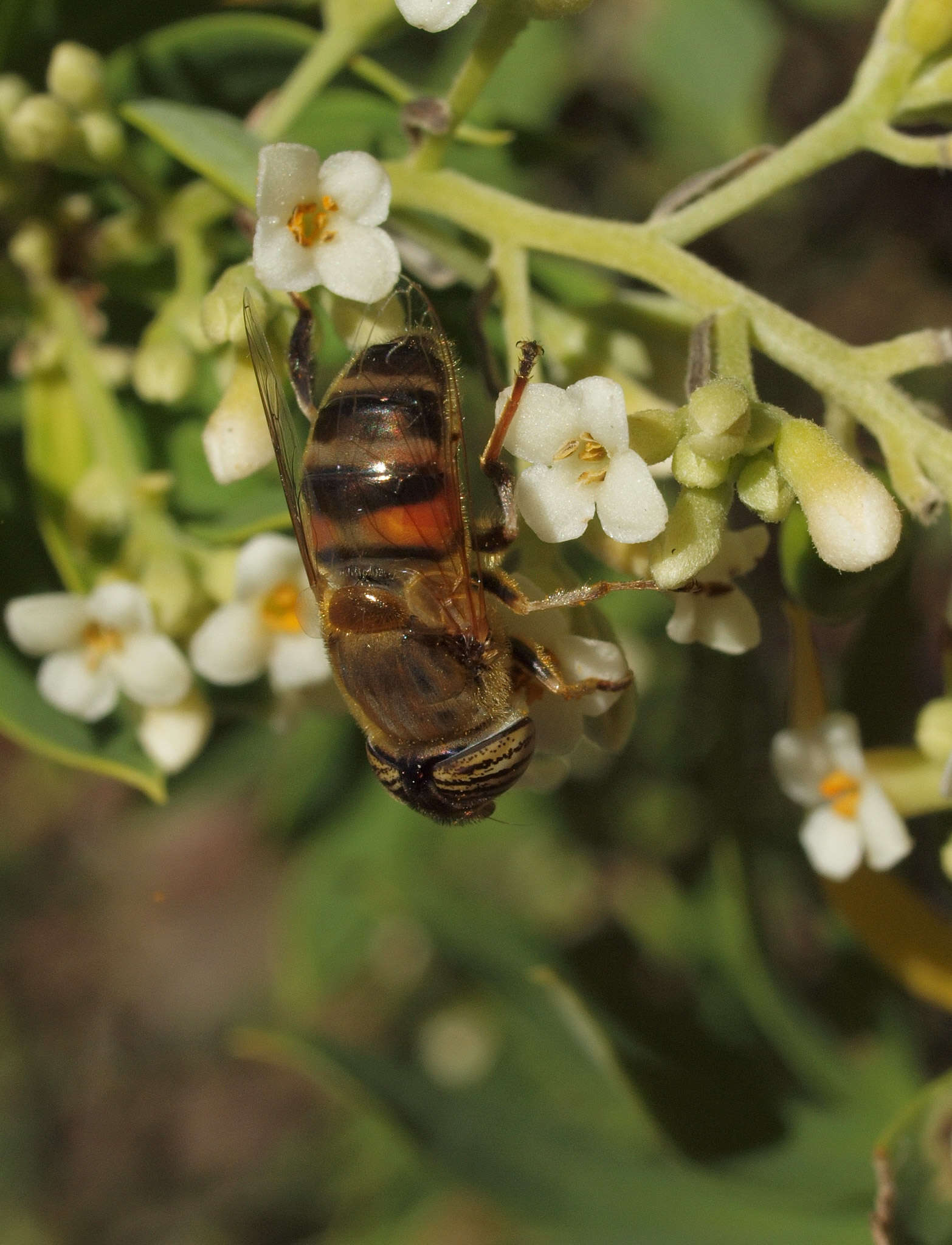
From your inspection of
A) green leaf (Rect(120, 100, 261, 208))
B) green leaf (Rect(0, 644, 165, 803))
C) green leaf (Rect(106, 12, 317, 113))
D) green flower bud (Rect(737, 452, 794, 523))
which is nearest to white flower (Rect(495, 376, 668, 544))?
green flower bud (Rect(737, 452, 794, 523))

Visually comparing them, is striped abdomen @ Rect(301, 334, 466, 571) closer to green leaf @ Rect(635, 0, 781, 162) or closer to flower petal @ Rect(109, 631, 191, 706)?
flower petal @ Rect(109, 631, 191, 706)

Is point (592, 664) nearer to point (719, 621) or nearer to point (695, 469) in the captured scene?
point (719, 621)

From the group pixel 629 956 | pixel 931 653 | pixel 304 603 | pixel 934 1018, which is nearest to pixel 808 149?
pixel 304 603

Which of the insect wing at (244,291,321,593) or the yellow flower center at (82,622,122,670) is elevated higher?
the insect wing at (244,291,321,593)

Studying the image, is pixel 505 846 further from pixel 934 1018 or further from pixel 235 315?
pixel 235 315

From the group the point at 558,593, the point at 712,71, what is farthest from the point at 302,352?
the point at 712,71

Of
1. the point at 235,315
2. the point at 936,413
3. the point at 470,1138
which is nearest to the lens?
the point at 235,315

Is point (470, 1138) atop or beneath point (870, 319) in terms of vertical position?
beneath

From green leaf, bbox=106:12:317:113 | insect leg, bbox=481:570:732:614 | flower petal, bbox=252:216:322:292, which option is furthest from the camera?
green leaf, bbox=106:12:317:113
